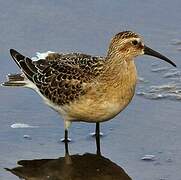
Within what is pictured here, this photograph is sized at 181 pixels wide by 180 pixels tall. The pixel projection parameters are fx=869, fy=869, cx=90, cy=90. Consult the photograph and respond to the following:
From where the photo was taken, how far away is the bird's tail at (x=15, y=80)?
982 cm

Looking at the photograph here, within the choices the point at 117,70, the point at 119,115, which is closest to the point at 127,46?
the point at 117,70

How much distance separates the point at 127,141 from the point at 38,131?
99cm

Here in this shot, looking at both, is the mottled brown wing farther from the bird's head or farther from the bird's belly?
the bird's head

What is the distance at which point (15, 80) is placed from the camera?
32.4 feet

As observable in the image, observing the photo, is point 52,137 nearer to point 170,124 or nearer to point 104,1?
point 170,124

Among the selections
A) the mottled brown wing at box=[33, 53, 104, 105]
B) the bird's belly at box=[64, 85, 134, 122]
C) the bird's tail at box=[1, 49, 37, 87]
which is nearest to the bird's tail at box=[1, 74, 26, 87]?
the bird's tail at box=[1, 49, 37, 87]

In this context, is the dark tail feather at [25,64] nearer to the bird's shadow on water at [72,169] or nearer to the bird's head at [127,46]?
the bird's head at [127,46]

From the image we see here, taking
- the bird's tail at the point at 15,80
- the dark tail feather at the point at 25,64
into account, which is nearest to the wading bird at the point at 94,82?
the dark tail feather at the point at 25,64

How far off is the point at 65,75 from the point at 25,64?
27.5 inches

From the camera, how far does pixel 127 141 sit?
9.27 metres

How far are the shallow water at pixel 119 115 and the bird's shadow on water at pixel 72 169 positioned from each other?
69 millimetres

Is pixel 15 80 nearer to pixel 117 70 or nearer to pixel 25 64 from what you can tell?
pixel 25 64

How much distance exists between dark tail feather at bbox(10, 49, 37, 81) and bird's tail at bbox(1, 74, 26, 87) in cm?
10

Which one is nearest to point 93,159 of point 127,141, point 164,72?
point 127,141
